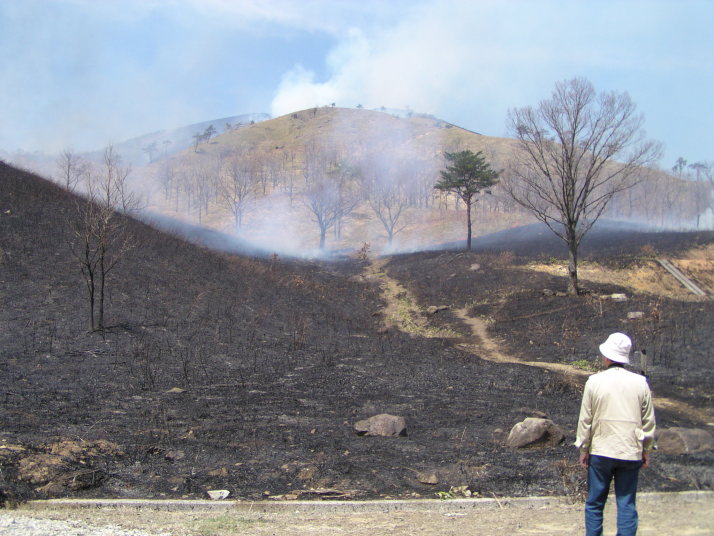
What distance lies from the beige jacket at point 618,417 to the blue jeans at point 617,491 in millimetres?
81

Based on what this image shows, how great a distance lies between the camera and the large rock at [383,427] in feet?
28.6

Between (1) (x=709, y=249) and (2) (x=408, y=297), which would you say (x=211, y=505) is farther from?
(1) (x=709, y=249)

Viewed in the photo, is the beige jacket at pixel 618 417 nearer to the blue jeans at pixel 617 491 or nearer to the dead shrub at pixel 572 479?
the blue jeans at pixel 617 491

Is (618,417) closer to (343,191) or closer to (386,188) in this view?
(343,191)

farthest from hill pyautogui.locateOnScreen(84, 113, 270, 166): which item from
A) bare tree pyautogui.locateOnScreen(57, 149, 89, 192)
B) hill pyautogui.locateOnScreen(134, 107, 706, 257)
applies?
bare tree pyautogui.locateOnScreen(57, 149, 89, 192)

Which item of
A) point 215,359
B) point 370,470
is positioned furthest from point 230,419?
point 215,359

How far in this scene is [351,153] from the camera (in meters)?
104

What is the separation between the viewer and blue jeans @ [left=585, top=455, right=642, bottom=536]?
4.30 meters

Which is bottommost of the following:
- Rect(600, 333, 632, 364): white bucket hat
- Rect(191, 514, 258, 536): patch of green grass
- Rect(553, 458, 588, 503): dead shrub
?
Rect(191, 514, 258, 536): patch of green grass

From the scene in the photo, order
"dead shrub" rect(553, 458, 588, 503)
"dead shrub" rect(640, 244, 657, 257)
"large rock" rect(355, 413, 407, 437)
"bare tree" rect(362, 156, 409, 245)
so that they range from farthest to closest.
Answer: "bare tree" rect(362, 156, 409, 245) → "dead shrub" rect(640, 244, 657, 257) → "large rock" rect(355, 413, 407, 437) → "dead shrub" rect(553, 458, 588, 503)

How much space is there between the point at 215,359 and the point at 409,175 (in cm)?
7758

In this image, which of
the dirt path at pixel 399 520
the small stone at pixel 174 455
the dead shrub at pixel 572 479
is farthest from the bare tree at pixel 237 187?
the dirt path at pixel 399 520

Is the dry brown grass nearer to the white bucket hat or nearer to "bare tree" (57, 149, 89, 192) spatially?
the white bucket hat

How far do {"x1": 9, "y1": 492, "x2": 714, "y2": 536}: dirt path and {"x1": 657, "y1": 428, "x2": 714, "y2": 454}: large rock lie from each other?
4.63 feet
